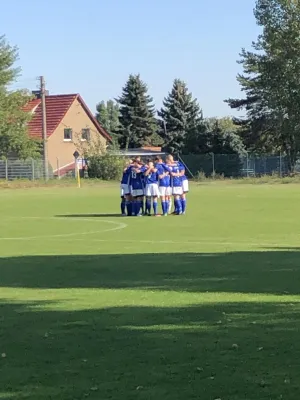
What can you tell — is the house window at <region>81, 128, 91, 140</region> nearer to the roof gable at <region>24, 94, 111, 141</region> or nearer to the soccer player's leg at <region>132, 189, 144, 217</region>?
the roof gable at <region>24, 94, 111, 141</region>

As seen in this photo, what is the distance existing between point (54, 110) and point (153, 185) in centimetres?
5958

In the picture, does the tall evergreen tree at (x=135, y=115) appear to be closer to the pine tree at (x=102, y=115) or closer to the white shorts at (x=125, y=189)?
the pine tree at (x=102, y=115)

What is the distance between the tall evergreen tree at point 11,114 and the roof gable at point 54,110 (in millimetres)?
11581

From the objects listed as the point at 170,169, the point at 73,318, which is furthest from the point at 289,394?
the point at 170,169

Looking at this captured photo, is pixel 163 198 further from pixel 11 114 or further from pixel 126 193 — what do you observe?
pixel 11 114

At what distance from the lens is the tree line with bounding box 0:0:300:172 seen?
2694 inches

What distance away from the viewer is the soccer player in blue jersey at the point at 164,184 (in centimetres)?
2984

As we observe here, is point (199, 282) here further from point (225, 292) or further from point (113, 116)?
point (113, 116)

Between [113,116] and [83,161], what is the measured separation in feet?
336

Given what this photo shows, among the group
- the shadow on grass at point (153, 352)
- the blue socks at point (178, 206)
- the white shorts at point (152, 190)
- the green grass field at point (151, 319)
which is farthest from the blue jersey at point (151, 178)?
the shadow on grass at point (153, 352)

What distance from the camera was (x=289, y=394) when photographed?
6.35 m

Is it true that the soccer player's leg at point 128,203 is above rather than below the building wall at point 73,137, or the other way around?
below

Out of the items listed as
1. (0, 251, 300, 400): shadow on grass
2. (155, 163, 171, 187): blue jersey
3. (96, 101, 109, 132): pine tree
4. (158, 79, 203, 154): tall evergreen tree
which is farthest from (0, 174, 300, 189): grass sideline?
(96, 101, 109, 132): pine tree

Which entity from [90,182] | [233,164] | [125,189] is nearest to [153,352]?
[125,189]
